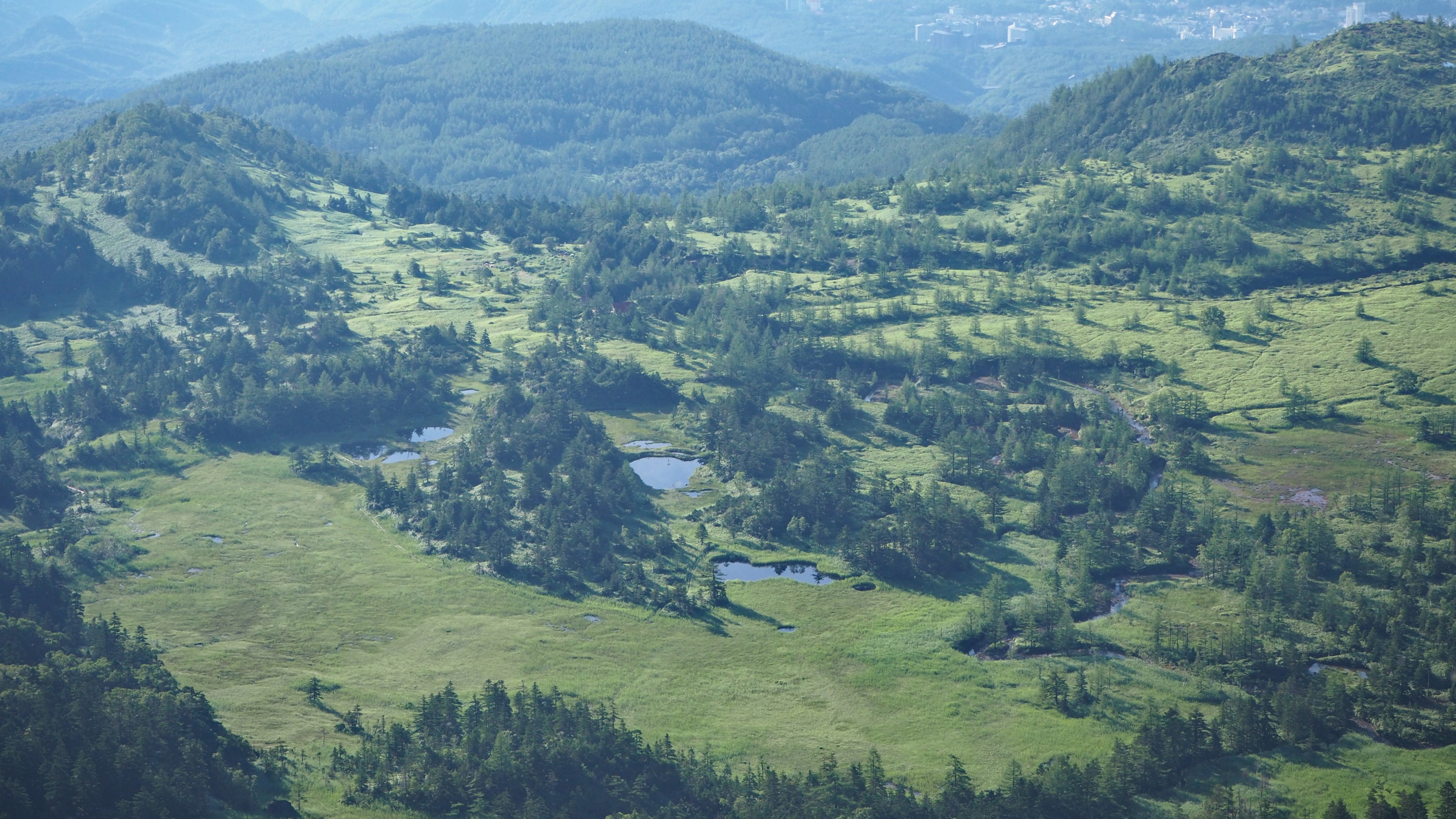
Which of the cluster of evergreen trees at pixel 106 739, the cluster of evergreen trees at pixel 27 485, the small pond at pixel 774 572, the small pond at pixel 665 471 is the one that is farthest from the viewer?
the small pond at pixel 665 471

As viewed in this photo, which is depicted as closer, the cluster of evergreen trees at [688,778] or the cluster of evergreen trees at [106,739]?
the cluster of evergreen trees at [106,739]

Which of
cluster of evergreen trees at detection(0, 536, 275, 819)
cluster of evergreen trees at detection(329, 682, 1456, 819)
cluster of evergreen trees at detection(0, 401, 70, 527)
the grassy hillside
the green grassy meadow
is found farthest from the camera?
cluster of evergreen trees at detection(0, 401, 70, 527)

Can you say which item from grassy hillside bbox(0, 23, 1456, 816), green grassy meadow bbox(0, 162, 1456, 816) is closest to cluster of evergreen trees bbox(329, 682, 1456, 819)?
grassy hillside bbox(0, 23, 1456, 816)

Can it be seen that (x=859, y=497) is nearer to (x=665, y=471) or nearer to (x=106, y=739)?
(x=665, y=471)

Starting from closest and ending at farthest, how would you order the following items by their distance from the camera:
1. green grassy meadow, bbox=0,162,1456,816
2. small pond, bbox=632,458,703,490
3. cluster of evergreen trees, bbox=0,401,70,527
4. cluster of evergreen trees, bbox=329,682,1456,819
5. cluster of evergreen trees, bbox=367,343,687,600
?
cluster of evergreen trees, bbox=329,682,1456,819, green grassy meadow, bbox=0,162,1456,816, cluster of evergreen trees, bbox=367,343,687,600, cluster of evergreen trees, bbox=0,401,70,527, small pond, bbox=632,458,703,490

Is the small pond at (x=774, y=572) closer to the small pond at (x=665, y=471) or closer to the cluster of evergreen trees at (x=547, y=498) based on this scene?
the cluster of evergreen trees at (x=547, y=498)

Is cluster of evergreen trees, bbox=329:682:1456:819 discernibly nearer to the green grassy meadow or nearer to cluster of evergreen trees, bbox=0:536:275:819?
the green grassy meadow

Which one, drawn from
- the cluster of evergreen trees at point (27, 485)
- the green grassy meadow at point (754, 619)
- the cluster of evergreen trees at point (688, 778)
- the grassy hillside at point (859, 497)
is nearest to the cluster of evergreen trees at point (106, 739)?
the green grassy meadow at point (754, 619)

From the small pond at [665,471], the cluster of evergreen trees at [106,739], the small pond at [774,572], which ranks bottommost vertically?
the small pond at [774,572]

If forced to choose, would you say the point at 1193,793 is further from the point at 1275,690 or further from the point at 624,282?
the point at 624,282
